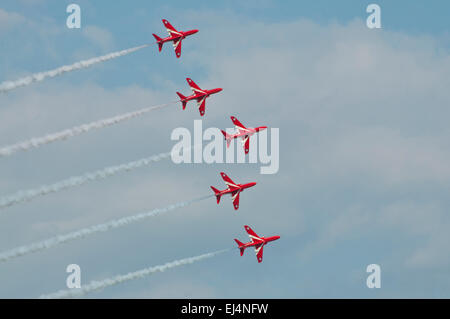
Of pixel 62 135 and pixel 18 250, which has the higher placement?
pixel 62 135
